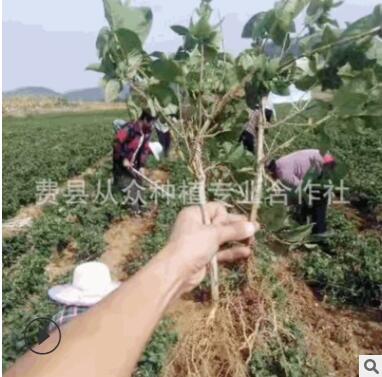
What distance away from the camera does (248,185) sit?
77.4 inches

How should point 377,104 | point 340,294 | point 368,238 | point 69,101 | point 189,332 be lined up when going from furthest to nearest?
point 69,101, point 368,238, point 340,294, point 189,332, point 377,104

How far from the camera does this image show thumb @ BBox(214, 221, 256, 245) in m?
1.81

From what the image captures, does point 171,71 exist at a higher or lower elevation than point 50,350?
higher

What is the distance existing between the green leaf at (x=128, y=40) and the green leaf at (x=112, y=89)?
103 mm

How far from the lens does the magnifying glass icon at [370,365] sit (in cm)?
305

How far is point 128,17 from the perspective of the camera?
64.1 inches

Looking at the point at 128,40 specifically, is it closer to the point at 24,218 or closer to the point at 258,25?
the point at 258,25

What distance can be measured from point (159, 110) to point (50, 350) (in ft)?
2.56

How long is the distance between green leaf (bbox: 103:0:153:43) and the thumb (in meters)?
0.56

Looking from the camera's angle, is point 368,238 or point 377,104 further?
point 368,238

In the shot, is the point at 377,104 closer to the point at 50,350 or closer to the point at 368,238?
the point at 50,350

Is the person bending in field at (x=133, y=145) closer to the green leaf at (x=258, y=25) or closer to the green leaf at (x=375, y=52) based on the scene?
the green leaf at (x=258, y=25)

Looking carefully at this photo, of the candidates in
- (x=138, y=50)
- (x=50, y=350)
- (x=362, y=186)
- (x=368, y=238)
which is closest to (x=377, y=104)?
(x=138, y=50)

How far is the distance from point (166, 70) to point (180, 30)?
0.23m
